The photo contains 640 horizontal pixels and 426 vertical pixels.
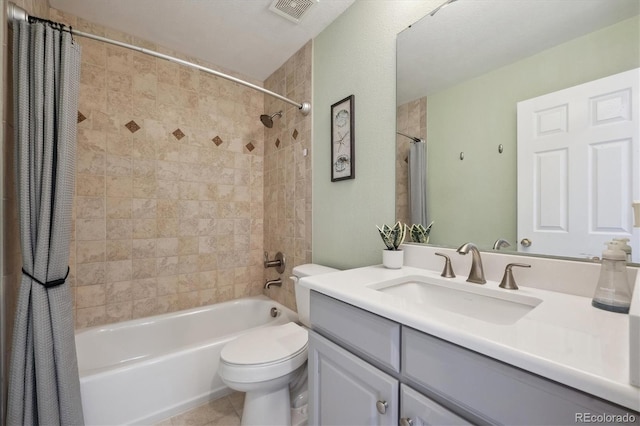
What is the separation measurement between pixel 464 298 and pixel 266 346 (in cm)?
97

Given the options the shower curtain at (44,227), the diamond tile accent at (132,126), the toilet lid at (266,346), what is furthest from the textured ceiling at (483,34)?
the diamond tile accent at (132,126)

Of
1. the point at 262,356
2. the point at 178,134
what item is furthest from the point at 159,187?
the point at 262,356

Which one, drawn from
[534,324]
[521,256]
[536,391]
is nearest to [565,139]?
[521,256]

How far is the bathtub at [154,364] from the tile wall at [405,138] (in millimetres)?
1178

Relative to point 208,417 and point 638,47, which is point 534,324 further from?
point 208,417

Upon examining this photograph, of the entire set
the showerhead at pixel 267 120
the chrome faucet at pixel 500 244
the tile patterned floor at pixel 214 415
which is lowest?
the tile patterned floor at pixel 214 415

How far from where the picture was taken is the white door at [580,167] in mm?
715

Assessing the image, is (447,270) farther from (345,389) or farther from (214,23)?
(214,23)

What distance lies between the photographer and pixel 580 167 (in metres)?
0.79

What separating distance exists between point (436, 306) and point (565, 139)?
2.26ft

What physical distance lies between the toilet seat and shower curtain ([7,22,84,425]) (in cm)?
64

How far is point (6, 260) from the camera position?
1.00 m

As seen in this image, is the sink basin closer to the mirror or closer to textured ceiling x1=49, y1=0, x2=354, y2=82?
the mirror

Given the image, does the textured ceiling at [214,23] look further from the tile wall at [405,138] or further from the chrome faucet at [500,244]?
the chrome faucet at [500,244]
